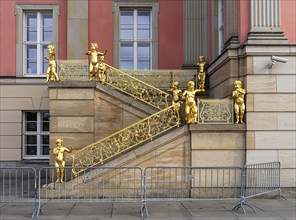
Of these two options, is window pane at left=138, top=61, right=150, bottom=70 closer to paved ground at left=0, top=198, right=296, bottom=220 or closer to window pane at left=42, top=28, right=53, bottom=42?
window pane at left=42, top=28, right=53, bottom=42

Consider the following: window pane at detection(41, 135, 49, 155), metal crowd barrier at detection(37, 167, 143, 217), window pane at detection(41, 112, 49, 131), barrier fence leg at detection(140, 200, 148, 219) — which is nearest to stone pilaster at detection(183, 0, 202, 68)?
window pane at detection(41, 112, 49, 131)

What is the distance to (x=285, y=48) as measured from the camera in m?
12.1

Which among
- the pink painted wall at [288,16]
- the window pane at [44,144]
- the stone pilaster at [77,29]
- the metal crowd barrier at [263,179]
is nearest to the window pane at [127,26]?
the stone pilaster at [77,29]

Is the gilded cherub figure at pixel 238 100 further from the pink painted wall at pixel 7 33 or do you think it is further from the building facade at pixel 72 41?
the pink painted wall at pixel 7 33

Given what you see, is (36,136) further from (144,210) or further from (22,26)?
(144,210)

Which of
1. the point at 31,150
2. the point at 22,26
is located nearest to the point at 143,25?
the point at 22,26

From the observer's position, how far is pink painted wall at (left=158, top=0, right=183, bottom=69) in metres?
18.6

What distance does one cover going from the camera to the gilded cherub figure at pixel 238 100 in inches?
471

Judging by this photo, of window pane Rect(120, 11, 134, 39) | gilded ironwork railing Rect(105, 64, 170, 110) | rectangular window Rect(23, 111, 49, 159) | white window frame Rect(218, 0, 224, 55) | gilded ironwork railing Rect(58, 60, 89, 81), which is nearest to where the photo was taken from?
gilded ironwork railing Rect(105, 64, 170, 110)

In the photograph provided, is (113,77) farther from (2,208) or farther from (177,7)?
(2,208)

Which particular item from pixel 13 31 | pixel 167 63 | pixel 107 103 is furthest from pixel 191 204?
pixel 13 31

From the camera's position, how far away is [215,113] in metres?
12.2

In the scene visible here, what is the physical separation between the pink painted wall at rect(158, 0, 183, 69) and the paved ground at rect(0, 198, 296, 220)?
29.3 feet

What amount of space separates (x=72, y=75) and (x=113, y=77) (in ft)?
5.00
